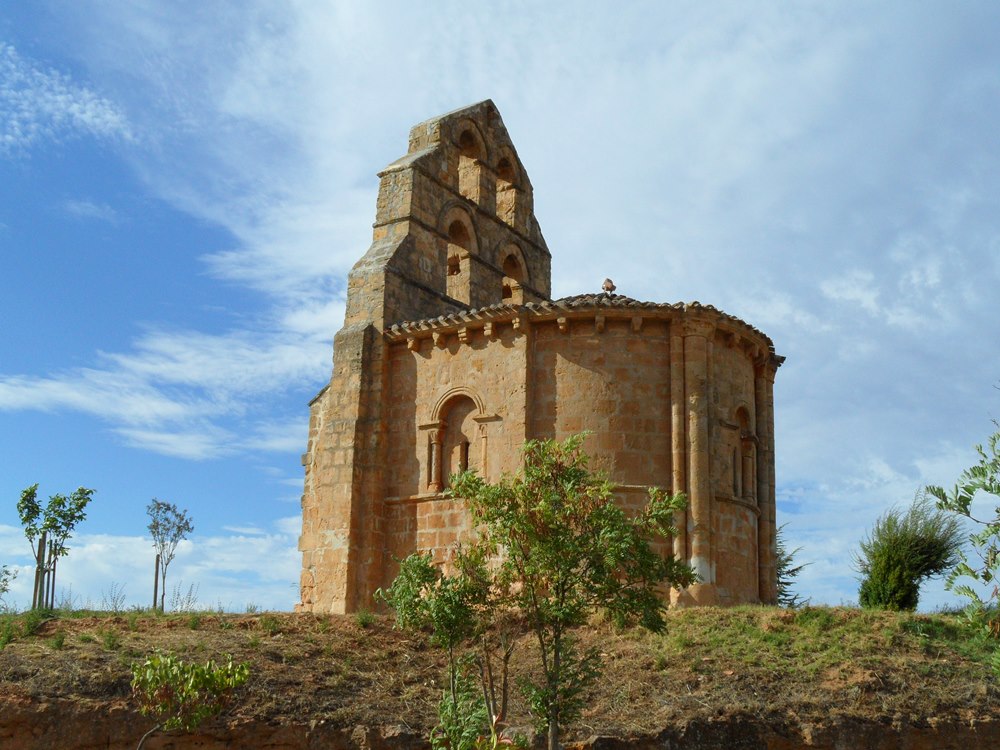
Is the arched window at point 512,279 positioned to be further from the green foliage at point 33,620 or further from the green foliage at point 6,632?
the green foliage at point 6,632

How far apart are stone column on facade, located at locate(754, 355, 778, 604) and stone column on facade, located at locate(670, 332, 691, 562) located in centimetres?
276

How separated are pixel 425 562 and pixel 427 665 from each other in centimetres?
456

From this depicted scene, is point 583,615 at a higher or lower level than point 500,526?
lower

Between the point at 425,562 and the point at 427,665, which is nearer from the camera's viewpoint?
the point at 425,562

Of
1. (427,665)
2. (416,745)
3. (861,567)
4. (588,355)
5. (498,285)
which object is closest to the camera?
(416,745)

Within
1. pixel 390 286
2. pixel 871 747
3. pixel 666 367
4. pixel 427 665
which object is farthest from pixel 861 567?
pixel 390 286

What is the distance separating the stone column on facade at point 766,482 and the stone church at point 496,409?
0.03m

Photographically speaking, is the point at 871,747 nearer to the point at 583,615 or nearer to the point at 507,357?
the point at 583,615

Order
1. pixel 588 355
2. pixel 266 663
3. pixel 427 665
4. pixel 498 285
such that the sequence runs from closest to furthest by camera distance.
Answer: pixel 266 663
pixel 427 665
pixel 588 355
pixel 498 285

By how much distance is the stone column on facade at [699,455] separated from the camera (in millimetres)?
18344

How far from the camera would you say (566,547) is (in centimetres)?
1179

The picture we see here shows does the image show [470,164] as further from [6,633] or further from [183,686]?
[183,686]

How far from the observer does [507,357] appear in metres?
19.6

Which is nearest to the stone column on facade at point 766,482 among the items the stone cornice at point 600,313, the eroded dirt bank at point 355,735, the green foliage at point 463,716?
the stone cornice at point 600,313
